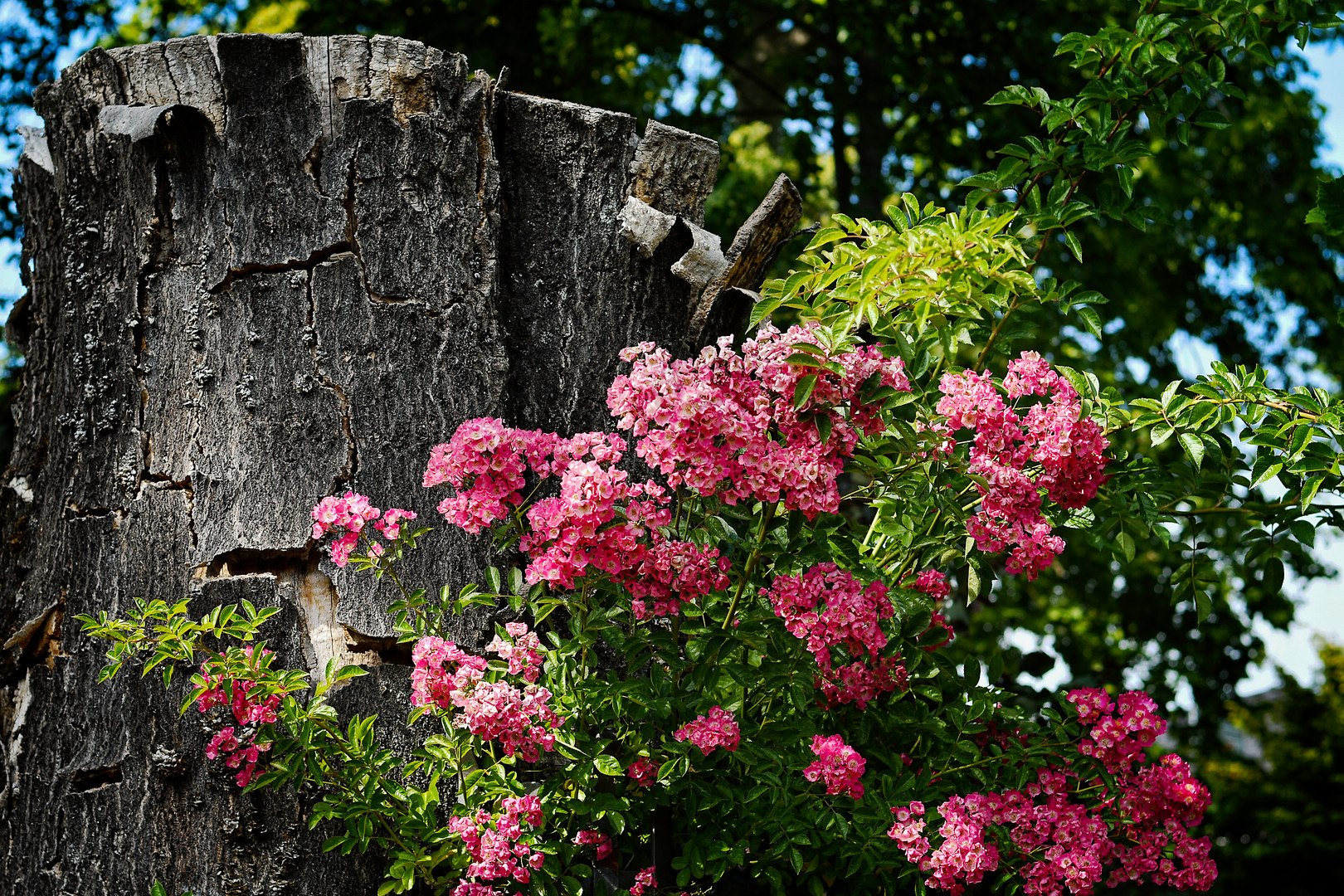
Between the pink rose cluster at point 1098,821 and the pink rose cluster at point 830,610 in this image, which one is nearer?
the pink rose cluster at point 830,610

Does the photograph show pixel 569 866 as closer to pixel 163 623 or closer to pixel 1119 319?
pixel 163 623

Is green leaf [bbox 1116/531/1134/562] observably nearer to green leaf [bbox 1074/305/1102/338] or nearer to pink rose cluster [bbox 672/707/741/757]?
green leaf [bbox 1074/305/1102/338]

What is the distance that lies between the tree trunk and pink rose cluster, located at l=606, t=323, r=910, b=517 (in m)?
0.60

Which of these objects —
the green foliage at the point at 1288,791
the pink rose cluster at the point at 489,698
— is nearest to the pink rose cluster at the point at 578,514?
the pink rose cluster at the point at 489,698

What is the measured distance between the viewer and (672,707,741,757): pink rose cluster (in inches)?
65.9

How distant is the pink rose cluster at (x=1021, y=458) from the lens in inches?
66.2

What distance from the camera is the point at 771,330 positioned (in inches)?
A: 63.6

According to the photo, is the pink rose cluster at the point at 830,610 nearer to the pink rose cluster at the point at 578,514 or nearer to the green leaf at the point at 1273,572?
the pink rose cluster at the point at 578,514

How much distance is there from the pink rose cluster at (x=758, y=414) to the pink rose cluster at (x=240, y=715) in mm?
775

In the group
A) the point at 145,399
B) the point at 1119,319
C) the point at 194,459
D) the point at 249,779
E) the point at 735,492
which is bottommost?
the point at 249,779

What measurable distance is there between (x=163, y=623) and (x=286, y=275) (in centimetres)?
74

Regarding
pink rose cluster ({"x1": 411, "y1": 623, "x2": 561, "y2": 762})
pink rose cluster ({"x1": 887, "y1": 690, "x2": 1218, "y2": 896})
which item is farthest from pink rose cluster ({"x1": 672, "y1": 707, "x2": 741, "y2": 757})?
pink rose cluster ({"x1": 887, "y1": 690, "x2": 1218, "y2": 896})

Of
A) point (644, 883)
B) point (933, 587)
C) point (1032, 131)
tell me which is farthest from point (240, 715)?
point (1032, 131)

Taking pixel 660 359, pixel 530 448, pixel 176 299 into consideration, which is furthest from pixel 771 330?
pixel 176 299
